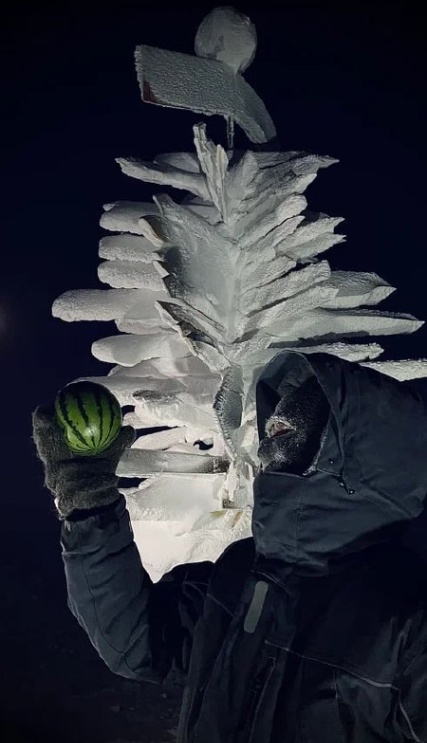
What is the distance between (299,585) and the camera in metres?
1.31

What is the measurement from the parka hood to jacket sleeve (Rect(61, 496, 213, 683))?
11.3 inches

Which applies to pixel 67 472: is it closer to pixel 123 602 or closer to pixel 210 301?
pixel 123 602

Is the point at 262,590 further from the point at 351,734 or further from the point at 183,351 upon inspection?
the point at 183,351

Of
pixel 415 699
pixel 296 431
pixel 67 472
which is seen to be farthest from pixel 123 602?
pixel 415 699

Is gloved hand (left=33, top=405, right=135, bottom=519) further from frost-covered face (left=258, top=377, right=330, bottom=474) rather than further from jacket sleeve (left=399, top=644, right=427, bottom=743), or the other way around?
jacket sleeve (left=399, top=644, right=427, bottom=743)

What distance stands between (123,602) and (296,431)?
0.46 meters

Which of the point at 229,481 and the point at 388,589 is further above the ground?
the point at 388,589

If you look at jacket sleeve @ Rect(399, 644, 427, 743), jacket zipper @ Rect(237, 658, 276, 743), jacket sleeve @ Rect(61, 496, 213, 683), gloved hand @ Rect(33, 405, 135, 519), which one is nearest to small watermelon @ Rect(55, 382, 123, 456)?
gloved hand @ Rect(33, 405, 135, 519)

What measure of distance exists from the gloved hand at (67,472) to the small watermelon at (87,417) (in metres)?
0.02

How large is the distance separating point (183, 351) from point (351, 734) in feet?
3.24

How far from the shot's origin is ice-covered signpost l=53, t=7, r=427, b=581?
1.72m

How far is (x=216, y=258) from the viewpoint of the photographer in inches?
70.7

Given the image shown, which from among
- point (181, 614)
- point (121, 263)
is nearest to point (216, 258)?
point (121, 263)

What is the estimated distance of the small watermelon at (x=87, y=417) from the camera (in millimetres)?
1377
